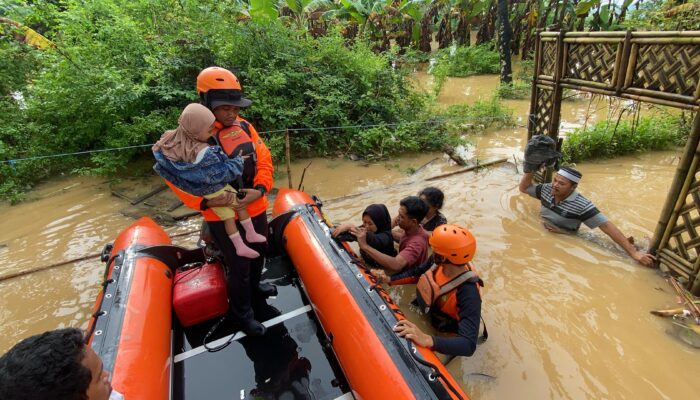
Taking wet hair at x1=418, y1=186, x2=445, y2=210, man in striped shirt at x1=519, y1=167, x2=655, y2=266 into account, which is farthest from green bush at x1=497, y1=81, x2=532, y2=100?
wet hair at x1=418, y1=186, x2=445, y2=210

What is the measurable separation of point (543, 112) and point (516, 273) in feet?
9.43

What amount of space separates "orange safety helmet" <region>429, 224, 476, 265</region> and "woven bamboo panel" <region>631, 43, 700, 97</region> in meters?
2.72

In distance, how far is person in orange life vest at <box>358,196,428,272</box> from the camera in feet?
10.9

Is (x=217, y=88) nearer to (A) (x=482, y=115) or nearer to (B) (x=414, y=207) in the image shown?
(B) (x=414, y=207)

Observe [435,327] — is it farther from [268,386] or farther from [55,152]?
[55,152]

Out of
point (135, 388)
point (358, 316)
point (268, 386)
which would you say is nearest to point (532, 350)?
point (358, 316)

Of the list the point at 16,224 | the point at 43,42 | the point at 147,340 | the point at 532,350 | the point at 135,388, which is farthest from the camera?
the point at 43,42

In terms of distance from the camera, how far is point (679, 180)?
11.4ft

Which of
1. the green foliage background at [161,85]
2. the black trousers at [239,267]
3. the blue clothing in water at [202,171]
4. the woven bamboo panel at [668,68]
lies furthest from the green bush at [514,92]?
the blue clothing in water at [202,171]

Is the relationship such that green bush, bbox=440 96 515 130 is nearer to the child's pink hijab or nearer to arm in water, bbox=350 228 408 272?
arm in water, bbox=350 228 408 272

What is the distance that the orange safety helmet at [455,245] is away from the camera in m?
2.42

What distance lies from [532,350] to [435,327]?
2.66ft

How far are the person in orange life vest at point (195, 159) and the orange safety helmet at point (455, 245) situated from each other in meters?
1.42

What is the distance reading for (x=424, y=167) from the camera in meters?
6.96
